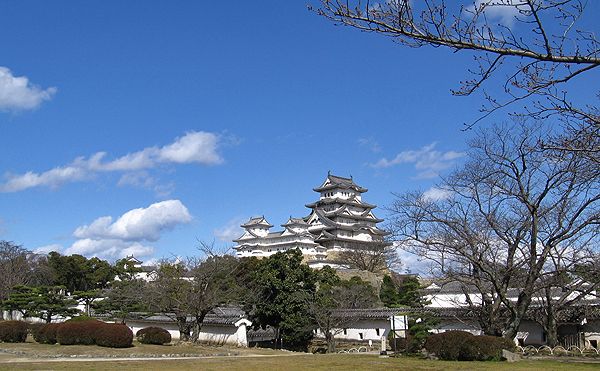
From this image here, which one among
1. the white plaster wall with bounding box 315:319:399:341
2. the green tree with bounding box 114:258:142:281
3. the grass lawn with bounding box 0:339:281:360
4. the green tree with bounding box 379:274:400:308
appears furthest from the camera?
the green tree with bounding box 114:258:142:281

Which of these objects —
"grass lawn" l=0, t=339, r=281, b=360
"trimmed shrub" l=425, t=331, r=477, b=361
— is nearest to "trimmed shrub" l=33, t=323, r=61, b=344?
"grass lawn" l=0, t=339, r=281, b=360

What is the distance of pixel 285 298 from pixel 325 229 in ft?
154

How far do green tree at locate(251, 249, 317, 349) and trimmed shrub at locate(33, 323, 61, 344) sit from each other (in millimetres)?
10588

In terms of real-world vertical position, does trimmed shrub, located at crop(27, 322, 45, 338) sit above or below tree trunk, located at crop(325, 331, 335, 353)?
above

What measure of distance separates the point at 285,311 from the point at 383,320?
5.61 metres

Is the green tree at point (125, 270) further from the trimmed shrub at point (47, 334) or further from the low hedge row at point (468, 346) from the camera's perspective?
the low hedge row at point (468, 346)

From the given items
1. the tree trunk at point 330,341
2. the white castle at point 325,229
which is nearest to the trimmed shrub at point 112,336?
the tree trunk at point 330,341

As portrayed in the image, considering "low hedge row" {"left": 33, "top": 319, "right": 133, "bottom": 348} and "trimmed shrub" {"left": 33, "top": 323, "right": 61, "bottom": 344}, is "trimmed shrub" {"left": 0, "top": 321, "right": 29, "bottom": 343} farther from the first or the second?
"low hedge row" {"left": 33, "top": 319, "right": 133, "bottom": 348}

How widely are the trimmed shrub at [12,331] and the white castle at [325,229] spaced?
44486 mm

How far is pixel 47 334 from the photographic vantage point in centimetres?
2772

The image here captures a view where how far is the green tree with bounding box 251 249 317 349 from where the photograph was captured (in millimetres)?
30875

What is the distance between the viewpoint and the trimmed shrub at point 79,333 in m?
26.1

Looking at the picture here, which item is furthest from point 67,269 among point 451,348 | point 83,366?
point 451,348

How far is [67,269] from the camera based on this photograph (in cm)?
5069
